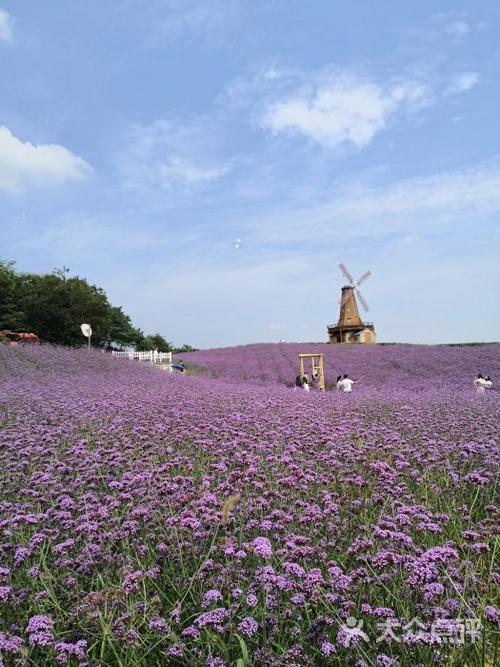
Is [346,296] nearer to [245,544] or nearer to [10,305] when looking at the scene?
[10,305]

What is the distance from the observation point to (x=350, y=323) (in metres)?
49.3

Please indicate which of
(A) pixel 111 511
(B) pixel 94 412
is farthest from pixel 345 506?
(B) pixel 94 412

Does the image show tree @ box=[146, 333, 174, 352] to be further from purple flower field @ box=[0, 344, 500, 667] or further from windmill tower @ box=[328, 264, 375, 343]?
purple flower field @ box=[0, 344, 500, 667]

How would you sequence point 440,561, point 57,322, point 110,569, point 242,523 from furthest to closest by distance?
point 57,322 < point 242,523 < point 110,569 < point 440,561

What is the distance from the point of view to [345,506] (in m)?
3.79

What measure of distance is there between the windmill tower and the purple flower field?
42.0 m

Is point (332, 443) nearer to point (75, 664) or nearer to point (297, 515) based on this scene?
point (297, 515)

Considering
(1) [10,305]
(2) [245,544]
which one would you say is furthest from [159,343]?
(2) [245,544]

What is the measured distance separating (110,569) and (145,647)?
68cm

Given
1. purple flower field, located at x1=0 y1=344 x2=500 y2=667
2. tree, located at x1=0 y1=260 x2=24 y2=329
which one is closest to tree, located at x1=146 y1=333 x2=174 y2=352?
tree, located at x1=0 y1=260 x2=24 y2=329

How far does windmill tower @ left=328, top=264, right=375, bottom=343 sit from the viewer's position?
1901 inches

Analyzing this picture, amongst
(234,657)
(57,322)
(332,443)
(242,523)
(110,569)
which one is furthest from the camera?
(57,322)

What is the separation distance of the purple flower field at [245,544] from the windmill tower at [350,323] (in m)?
42.0

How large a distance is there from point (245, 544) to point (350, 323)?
1878 inches
